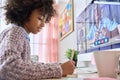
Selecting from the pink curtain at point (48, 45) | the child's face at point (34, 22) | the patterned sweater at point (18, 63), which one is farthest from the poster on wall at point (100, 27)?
the pink curtain at point (48, 45)

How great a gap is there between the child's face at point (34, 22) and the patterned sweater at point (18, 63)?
96 mm

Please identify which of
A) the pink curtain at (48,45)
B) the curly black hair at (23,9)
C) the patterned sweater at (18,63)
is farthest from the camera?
the pink curtain at (48,45)

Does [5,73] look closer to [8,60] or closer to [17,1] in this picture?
[8,60]

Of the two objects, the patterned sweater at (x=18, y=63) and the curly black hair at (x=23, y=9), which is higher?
the curly black hair at (x=23, y=9)

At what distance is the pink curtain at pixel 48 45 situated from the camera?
416 centimetres

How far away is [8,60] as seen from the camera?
0.57 metres

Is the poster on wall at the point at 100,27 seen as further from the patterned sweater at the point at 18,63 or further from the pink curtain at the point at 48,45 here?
the pink curtain at the point at 48,45

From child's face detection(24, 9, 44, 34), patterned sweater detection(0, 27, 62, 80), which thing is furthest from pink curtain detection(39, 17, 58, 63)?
patterned sweater detection(0, 27, 62, 80)

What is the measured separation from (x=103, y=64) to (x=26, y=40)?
356 millimetres

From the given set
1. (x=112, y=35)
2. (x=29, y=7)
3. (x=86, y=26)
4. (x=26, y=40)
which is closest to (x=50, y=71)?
(x=26, y=40)

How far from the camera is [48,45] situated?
4227mm

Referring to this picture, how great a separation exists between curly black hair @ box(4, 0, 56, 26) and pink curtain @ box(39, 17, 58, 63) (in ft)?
11.1

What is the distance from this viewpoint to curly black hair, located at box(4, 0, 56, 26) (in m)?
0.72

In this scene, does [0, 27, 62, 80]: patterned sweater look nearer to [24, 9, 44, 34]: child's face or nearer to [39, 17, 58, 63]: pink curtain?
[24, 9, 44, 34]: child's face
